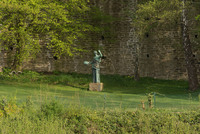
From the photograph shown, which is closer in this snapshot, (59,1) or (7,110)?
(7,110)

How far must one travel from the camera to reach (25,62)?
59.1 ft

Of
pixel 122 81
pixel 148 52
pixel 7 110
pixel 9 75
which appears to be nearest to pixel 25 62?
pixel 9 75

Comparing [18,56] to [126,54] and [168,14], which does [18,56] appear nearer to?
[126,54]

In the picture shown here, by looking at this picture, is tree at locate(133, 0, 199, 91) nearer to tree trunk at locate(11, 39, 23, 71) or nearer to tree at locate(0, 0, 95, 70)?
tree at locate(0, 0, 95, 70)

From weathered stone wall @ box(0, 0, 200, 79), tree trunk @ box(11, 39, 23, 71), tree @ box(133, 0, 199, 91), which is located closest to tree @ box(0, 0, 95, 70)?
tree trunk @ box(11, 39, 23, 71)

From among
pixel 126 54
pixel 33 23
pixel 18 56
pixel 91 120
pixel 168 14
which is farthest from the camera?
pixel 126 54

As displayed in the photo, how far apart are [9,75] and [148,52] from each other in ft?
25.8

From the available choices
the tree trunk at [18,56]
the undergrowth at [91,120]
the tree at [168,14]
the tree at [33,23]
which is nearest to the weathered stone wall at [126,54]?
the tree trunk at [18,56]

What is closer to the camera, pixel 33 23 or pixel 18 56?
pixel 33 23

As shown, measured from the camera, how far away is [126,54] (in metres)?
17.8

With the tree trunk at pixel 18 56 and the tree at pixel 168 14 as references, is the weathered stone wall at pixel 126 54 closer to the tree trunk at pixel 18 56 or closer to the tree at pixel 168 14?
the tree trunk at pixel 18 56

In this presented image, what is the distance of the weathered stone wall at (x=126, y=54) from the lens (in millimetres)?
17031

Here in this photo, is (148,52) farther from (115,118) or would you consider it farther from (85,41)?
(115,118)

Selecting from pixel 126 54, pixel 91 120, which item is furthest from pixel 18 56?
pixel 91 120
